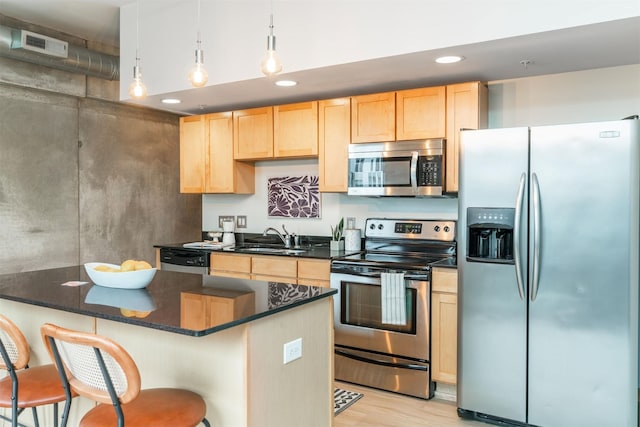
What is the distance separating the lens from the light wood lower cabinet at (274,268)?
4.01m

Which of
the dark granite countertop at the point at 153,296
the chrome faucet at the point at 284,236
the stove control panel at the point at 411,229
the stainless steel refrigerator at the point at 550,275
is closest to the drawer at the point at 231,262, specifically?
the chrome faucet at the point at 284,236

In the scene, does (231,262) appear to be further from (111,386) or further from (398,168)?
(111,386)

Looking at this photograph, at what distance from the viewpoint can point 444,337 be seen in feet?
11.5

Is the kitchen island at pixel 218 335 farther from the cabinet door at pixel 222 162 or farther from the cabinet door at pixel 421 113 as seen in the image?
the cabinet door at pixel 222 162

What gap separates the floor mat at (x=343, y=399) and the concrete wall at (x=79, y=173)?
10.7 ft

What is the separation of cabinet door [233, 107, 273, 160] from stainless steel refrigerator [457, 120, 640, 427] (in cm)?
204

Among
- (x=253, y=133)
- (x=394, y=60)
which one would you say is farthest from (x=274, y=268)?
(x=394, y=60)

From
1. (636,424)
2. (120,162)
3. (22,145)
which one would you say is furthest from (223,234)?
(636,424)

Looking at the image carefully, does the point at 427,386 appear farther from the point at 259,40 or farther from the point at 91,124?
the point at 91,124

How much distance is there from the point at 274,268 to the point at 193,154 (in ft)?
5.51

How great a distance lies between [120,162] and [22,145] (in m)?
1.13

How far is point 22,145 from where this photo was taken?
15.7 ft

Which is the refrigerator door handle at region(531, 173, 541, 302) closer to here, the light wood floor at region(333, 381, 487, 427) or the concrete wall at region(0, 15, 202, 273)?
the light wood floor at region(333, 381, 487, 427)

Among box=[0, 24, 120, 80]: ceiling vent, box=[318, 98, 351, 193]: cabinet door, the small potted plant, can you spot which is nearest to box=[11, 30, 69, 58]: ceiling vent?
box=[0, 24, 120, 80]: ceiling vent
